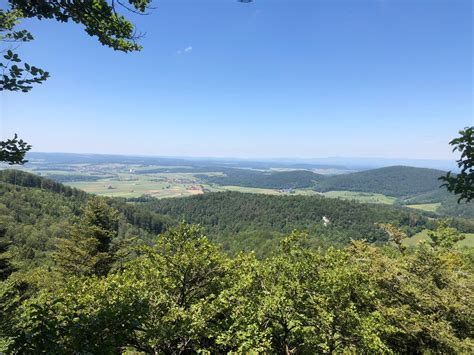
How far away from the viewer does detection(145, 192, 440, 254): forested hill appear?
128 metres

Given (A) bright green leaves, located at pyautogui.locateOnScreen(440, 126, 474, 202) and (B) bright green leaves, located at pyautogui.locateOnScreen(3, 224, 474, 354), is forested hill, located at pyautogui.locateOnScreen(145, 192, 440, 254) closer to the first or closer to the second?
(B) bright green leaves, located at pyautogui.locateOnScreen(3, 224, 474, 354)

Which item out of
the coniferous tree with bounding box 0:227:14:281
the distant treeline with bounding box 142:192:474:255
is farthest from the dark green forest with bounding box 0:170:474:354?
the distant treeline with bounding box 142:192:474:255

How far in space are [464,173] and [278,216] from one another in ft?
516

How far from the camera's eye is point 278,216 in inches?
6260

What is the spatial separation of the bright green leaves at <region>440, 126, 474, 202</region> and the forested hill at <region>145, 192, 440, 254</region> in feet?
364

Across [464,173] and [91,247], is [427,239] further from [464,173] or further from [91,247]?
[464,173]

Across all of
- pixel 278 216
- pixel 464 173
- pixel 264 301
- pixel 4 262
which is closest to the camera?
pixel 464 173

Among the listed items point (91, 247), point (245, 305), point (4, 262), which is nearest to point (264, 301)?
point (245, 305)

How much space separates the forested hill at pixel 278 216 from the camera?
5049 inches

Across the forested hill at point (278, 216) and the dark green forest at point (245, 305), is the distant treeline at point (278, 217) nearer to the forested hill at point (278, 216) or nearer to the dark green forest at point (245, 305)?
the forested hill at point (278, 216)

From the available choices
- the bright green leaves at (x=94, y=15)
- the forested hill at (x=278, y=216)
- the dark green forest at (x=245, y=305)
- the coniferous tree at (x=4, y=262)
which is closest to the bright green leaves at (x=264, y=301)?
the dark green forest at (x=245, y=305)

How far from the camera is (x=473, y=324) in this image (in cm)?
1286

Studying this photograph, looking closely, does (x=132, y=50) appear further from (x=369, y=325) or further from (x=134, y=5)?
(x=369, y=325)

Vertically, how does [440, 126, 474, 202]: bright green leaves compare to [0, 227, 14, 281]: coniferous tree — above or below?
above
